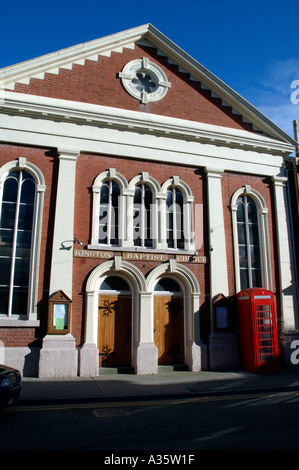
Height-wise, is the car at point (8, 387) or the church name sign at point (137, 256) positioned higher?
the church name sign at point (137, 256)

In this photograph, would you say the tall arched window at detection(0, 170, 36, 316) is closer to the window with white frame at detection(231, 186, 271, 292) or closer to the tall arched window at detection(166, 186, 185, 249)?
the tall arched window at detection(166, 186, 185, 249)

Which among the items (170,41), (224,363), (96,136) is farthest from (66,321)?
(170,41)

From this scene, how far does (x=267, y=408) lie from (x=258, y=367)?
4.23m

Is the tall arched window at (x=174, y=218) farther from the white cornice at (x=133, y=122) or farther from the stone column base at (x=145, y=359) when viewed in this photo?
the stone column base at (x=145, y=359)

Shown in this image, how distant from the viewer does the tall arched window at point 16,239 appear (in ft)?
37.8

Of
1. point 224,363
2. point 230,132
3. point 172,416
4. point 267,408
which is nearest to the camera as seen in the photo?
point 172,416

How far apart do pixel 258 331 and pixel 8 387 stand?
8274 mm

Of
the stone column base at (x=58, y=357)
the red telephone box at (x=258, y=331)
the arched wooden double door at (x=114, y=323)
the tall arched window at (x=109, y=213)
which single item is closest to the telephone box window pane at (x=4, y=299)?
the stone column base at (x=58, y=357)

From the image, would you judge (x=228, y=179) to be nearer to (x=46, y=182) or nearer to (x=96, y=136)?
(x=96, y=136)

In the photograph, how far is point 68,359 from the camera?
11.2m

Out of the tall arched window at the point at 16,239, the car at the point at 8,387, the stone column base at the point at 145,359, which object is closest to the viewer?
the car at the point at 8,387

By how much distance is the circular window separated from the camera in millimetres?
14073

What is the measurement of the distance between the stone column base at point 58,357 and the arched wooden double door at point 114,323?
42.0 inches

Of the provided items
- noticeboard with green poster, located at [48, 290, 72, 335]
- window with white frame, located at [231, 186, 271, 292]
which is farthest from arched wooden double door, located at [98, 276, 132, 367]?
window with white frame, located at [231, 186, 271, 292]
